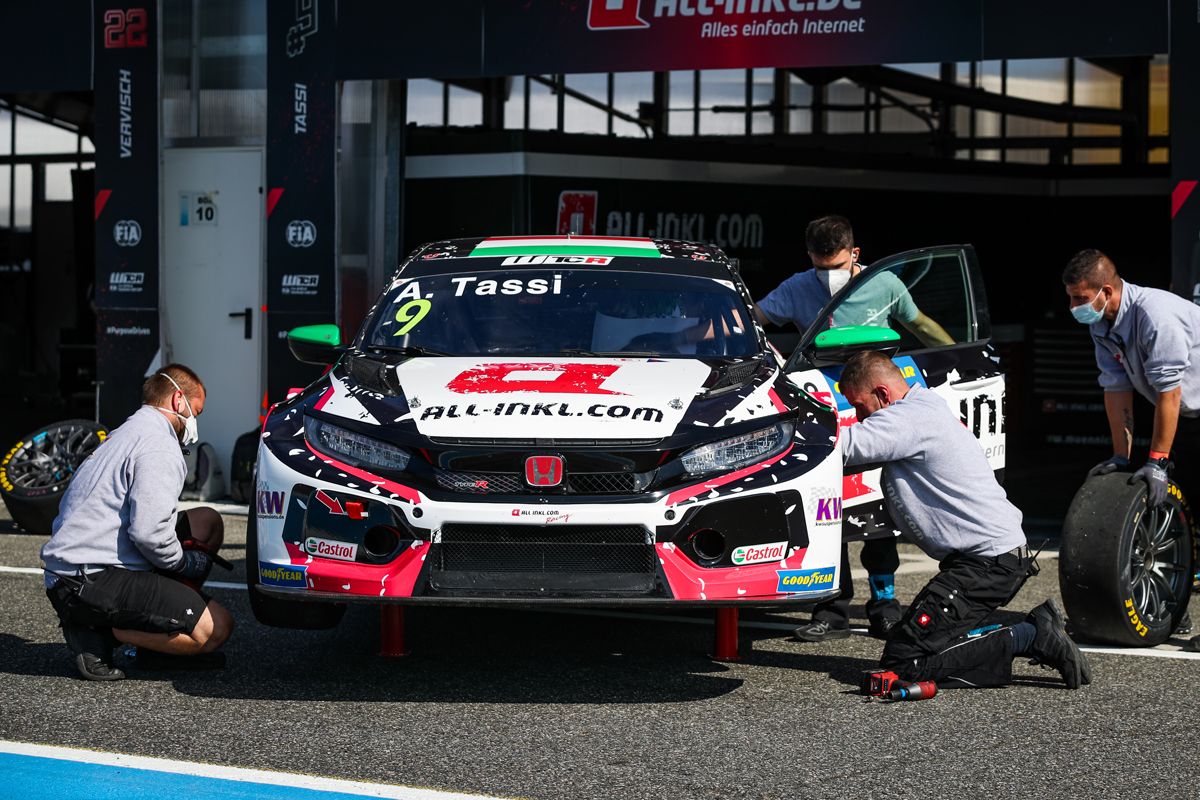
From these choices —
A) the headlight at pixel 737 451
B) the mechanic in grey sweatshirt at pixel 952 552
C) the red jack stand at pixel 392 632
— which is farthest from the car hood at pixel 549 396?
the red jack stand at pixel 392 632

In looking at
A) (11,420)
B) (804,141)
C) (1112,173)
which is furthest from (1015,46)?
(11,420)

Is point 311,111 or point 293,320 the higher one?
point 311,111

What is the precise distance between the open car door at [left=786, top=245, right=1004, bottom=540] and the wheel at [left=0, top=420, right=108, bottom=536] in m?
4.75

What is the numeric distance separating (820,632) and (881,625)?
269mm

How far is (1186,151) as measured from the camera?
30.9ft

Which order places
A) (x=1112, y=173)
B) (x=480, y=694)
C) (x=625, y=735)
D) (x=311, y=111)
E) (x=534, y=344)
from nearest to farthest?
(x=625, y=735) → (x=480, y=694) → (x=534, y=344) → (x=311, y=111) → (x=1112, y=173)

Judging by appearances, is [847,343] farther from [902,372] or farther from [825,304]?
[825,304]

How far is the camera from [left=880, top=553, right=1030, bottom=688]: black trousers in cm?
609

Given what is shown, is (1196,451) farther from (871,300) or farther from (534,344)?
(534,344)

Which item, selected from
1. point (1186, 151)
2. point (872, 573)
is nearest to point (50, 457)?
point (872, 573)

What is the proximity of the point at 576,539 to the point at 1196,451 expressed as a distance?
4.15 metres

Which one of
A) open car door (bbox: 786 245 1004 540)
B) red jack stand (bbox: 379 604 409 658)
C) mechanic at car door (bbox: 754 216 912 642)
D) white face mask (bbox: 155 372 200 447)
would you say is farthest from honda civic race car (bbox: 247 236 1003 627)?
mechanic at car door (bbox: 754 216 912 642)

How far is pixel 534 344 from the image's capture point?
6777mm

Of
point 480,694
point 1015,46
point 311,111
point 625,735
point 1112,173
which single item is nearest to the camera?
point 625,735
